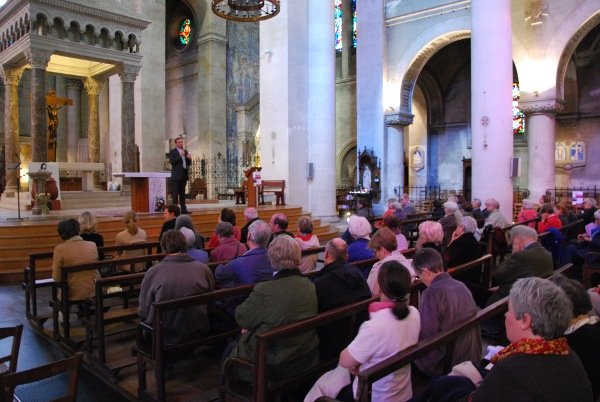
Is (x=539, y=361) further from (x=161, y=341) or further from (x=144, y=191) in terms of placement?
(x=144, y=191)

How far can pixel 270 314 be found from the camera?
2.95 meters

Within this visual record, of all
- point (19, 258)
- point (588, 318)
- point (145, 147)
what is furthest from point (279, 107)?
point (588, 318)

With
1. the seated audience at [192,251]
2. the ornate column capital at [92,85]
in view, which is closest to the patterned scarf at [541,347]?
the seated audience at [192,251]

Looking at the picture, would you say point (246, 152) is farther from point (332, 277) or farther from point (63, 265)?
point (332, 277)

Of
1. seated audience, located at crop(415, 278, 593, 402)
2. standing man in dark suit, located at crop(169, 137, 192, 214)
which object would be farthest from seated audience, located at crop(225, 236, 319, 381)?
standing man in dark suit, located at crop(169, 137, 192, 214)

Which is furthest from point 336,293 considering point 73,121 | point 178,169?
point 73,121

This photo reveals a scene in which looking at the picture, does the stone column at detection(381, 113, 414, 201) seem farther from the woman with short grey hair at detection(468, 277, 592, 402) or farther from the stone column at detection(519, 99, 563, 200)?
the woman with short grey hair at detection(468, 277, 592, 402)

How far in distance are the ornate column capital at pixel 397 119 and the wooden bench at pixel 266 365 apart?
14958 millimetres

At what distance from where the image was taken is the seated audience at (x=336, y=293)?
3.33m

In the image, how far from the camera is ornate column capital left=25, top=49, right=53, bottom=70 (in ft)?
37.0

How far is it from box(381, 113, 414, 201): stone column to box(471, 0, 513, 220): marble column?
6442 millimetres

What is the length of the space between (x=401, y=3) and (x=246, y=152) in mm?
8770

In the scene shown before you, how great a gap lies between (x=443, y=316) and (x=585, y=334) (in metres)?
0.82

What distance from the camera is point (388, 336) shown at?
249cm
